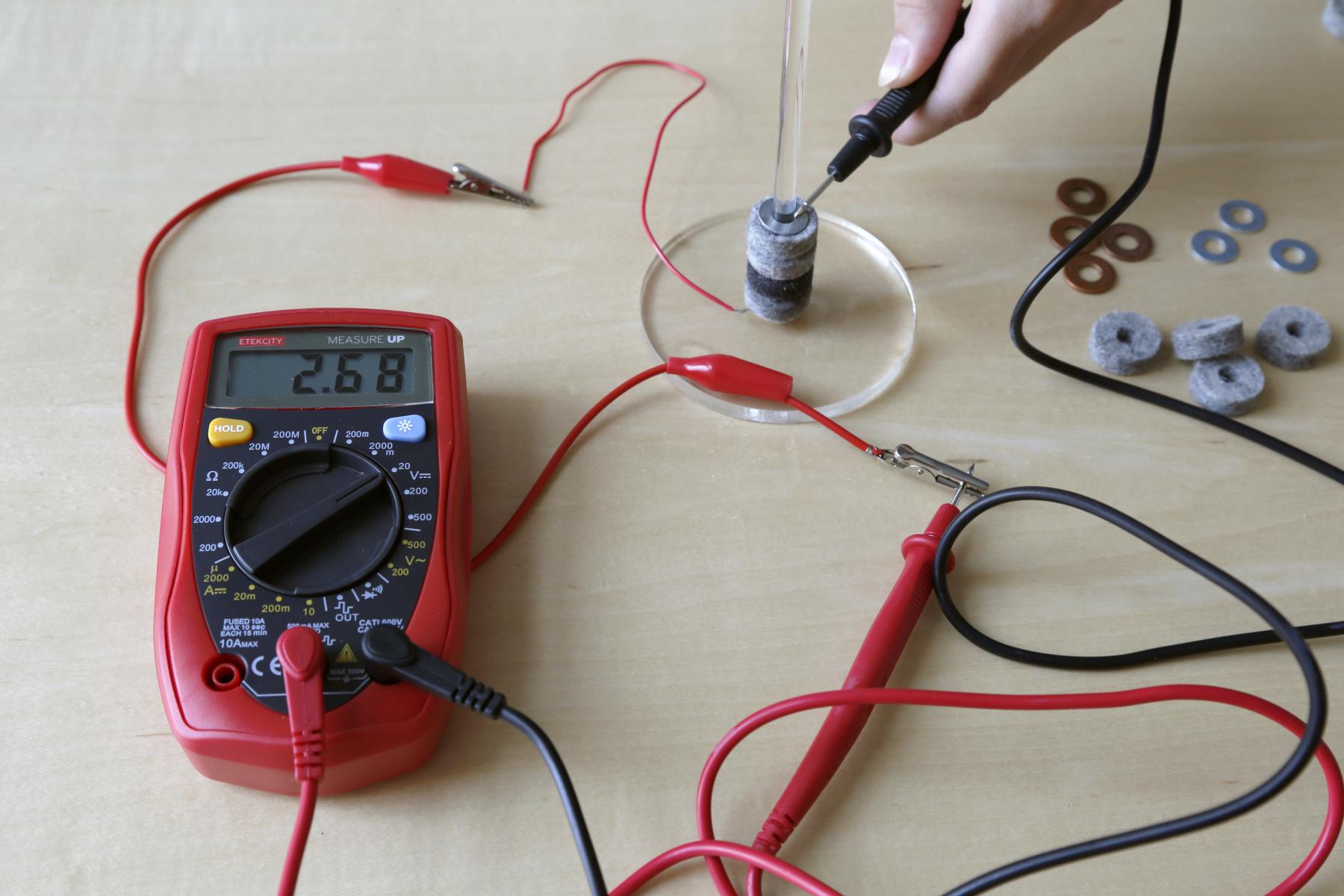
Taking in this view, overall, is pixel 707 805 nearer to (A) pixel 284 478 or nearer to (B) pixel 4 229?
(A) pixel 284 478

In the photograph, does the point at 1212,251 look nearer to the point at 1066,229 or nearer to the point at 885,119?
Result: the point at 1066,229

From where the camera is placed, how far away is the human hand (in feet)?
2.04

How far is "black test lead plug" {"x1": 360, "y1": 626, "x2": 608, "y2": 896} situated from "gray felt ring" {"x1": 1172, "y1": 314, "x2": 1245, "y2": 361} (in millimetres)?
442

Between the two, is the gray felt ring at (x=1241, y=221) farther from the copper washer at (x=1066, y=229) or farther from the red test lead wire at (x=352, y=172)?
the red test lead wire at (x=352, y=172)

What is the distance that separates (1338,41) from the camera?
83cm

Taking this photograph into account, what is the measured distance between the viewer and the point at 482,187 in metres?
0.73

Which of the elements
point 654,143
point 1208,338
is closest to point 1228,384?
point 1208,338

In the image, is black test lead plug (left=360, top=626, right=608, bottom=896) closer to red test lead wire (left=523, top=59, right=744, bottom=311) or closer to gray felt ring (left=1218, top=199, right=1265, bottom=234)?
red test lead wire (left=523, top=59, right=744, bottom=311)

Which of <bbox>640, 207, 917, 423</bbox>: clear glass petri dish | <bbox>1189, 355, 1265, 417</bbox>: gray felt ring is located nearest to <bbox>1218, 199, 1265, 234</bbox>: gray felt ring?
<bbox>1189, 355, 1265, 417</bbox>: gray felt ring

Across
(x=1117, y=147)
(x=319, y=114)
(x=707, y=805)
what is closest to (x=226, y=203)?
(x=319, y=114)

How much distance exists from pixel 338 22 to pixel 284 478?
0.46 metres

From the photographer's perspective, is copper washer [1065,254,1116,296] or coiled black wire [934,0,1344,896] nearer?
coiled black wire [934,0,1344,896]

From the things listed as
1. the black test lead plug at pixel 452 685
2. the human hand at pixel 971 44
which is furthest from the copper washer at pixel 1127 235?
the black test lead plug at pixel 452 685

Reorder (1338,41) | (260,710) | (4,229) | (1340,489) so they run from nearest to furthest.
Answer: (260,710) < (1340,489) < (4,229) < (1338,41)
